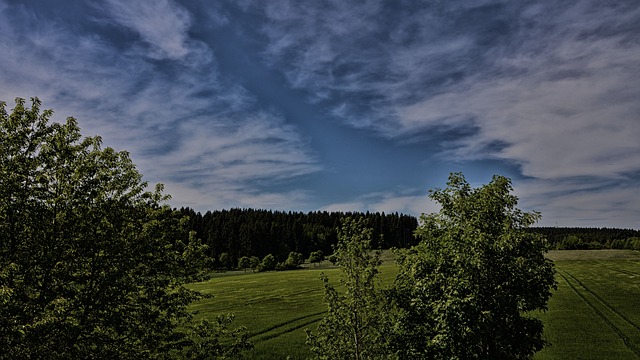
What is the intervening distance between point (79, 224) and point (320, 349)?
15.3 meters

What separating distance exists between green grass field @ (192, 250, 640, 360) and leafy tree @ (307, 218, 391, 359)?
14.0 meters

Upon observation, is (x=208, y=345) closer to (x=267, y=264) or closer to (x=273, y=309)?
(x=273, y=309)

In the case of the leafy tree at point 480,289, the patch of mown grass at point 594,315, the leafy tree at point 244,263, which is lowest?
the patch of mown grass at point 594,315

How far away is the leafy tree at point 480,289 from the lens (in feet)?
74.1

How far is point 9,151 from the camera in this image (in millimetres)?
18609

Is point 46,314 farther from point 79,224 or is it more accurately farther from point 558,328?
point 558,328

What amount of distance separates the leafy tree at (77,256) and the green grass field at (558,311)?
69.5ft

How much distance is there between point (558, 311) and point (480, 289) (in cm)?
5126

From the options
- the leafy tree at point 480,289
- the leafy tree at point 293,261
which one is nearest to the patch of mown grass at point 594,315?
the leafy tree at point 480,289

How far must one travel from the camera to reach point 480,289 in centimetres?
Result: 2386

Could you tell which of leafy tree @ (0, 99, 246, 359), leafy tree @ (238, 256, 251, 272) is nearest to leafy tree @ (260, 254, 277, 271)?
Answer: leafy tree @ (238, 256, 251, 272)

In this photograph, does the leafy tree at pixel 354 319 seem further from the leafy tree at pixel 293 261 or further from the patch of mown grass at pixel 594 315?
the leafy tree at pixel 293 261

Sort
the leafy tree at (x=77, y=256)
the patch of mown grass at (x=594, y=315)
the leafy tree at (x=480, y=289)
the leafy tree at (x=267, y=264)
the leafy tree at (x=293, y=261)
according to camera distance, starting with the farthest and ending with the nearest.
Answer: the leafy tree at (x=293, y=261)
the leafy tree at (x=267, y=264)
the patch of mown grass at (x=594, y=315)
the leafy tree at (x=480, y=289)
the leafy tree at (x=77, y=256)

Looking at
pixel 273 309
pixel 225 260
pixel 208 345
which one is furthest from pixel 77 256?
pixel 225 260
